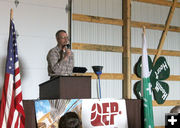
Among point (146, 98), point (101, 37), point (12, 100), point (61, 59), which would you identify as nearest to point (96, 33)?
point (101, 37)

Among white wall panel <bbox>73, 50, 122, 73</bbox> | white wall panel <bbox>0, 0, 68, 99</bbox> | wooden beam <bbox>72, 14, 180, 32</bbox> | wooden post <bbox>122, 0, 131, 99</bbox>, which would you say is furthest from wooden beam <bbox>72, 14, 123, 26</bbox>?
white wall panel <bbox>73, 50, 122, 73</bbox>

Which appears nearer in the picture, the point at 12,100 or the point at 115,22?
the point at 12,100

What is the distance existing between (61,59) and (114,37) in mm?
3434

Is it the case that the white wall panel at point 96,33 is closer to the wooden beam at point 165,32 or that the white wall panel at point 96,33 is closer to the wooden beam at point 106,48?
the wooden beam at point 106,48

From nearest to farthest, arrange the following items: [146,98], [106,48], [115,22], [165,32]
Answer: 1. [146,98]
2. [106,48]
3. [115,22]
4. [165,32]

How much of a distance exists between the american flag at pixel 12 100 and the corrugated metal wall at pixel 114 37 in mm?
3505

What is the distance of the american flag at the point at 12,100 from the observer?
125 inches

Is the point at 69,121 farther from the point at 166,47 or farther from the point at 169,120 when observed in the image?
the point at 166,47

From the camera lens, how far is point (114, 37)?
292 inches

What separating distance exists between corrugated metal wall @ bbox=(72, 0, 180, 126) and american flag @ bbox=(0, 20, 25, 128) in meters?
3.51

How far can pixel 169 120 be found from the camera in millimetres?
3367

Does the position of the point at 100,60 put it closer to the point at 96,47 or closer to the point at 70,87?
the point at 96,47

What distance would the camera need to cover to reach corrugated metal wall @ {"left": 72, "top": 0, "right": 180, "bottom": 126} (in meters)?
7.01

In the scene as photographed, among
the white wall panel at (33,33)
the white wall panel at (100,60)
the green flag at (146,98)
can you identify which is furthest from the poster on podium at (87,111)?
the white wall panel at (100,60)
